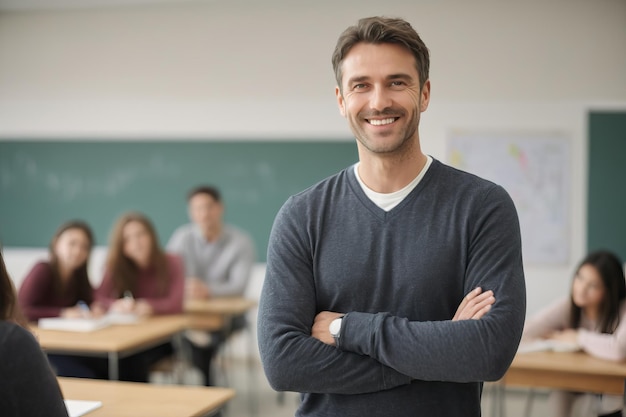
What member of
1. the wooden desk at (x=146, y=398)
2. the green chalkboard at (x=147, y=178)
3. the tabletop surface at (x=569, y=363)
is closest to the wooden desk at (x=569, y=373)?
the tabletop surface at (x=569, y=363)

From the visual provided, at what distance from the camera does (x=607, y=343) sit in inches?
138

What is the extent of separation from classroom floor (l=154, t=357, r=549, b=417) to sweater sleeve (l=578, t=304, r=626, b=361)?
4.38 ft

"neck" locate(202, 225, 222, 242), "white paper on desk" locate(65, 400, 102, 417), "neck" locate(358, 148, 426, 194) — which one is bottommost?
"white paper on desk" locate(65, 400, 102, 417)

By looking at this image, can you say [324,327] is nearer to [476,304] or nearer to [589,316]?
[476,304]

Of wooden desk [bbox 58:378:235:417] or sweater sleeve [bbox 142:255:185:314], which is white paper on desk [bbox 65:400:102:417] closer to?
wooden desk [bbox 58:378:235:417]

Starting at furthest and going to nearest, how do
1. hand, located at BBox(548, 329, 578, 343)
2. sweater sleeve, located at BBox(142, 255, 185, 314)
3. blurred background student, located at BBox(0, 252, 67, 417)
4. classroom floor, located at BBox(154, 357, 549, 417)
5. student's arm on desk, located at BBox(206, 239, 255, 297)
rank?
student's arm on desk, located at BBox(206, 239, 255, 297)
classroom floor, located at BBox(154, 357, 549, 417)
sweater sleeve, located at BBox(142, 255, 185, 314)
hand, located at BBox(548, 329, 578, 343)
blurred background student, located at BBox(0, 252, 67, 417)

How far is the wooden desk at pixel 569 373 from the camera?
3373 mm

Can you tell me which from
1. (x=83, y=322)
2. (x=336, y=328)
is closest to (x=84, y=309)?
(x=83, y=322)

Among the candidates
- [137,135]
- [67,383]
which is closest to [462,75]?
[137,135]

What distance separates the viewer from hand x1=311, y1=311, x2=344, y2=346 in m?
1.74

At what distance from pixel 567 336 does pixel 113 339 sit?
2.42 metres

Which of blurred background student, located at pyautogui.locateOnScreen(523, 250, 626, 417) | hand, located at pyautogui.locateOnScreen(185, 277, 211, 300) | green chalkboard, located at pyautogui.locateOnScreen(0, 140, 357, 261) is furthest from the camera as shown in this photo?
green chalkboard, located at pyautogui.locateOnScreen(0, 140, 357, 261)

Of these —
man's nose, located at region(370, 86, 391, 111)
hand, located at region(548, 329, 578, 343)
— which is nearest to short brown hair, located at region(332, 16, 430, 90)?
man's nose, located at region(370, 86, 391, 111)

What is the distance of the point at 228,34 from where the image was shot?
6.57 metres
